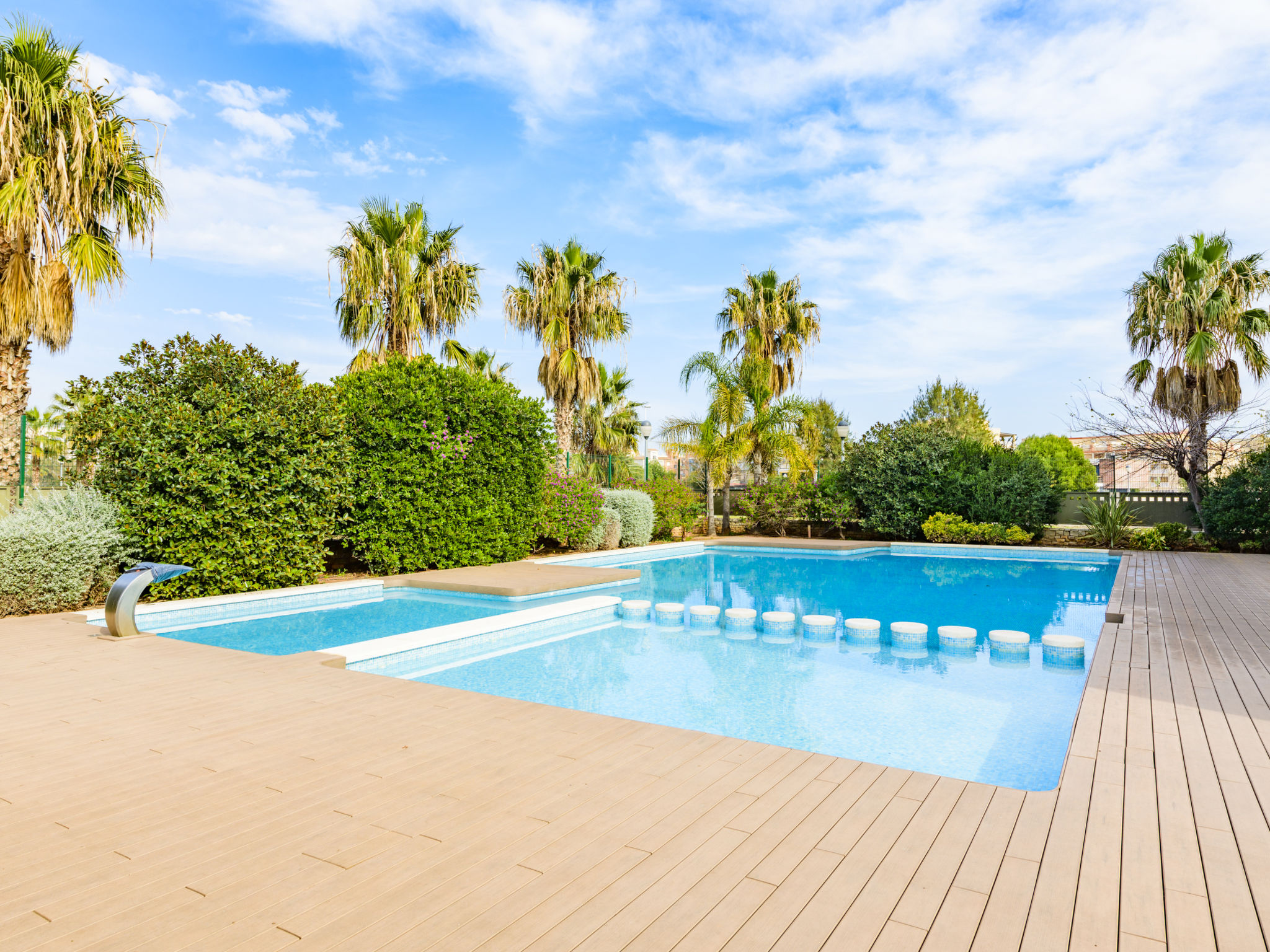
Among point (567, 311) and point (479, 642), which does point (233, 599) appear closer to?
point (479, 642)

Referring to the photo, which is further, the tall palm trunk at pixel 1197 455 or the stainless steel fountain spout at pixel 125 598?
the tall palm trunk at pixel 1197 455

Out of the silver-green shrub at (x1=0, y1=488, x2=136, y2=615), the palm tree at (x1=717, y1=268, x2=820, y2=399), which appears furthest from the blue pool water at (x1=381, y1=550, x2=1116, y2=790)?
the palm tree at (x1=717, y1=268, x2=820, y2=399)

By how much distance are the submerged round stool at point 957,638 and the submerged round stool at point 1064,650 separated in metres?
0.60

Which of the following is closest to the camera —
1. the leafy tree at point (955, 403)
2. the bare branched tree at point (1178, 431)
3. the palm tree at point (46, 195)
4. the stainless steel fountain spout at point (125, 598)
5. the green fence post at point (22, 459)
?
the stainless steel fountain spout at point (125, 598)

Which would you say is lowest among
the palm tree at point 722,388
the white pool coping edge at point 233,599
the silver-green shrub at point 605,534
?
the white pool coping edge at point 233,599

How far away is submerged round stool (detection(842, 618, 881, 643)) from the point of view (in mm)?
7414

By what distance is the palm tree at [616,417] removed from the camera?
2284 centimetres

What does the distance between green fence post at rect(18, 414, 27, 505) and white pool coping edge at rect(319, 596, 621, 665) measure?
508 centimetres

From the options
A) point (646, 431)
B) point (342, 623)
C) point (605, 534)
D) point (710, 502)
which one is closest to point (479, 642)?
point (342, 623)

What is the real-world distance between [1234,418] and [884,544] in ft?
25.0

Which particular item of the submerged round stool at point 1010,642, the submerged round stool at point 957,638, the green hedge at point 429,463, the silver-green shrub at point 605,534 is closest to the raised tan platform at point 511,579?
the green hedge at point 429,463

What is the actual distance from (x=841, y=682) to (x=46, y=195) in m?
10.1

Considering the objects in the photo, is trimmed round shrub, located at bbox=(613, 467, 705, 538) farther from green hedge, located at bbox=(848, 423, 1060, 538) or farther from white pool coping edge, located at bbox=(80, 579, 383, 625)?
white pool coping edge, located at bbox=(80, 579, 383, 625)

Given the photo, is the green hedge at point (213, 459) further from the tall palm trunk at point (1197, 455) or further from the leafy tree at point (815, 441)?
the tall palm trunk at point (1197, 455)
